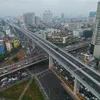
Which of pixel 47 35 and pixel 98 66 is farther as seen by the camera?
pixel 47 35

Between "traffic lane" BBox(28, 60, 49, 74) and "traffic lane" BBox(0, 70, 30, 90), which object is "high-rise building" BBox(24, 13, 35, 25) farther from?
"traffic lane" BBox(0, 70, 30, 90)

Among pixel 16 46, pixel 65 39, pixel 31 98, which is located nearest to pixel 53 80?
pixel 31 98

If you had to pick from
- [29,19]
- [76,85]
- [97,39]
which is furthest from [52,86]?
[29,19]

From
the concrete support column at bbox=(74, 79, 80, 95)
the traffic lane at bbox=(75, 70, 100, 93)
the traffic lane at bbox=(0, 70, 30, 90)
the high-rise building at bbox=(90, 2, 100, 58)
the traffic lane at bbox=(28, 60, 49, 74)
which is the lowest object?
the traffic lane at bbox=(0, 70, 30, 90)

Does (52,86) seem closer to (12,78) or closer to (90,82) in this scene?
(90,82)

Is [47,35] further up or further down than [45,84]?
further up

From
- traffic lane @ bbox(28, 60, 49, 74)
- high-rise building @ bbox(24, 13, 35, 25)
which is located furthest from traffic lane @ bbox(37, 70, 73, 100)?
A: high-rise building @ bbox(24, 13, 35, 25)

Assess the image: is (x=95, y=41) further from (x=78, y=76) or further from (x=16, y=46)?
(x=16, y=46)

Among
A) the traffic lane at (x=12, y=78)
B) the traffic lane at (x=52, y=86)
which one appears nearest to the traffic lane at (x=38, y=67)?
the traffic lane at (x=12, y=78)

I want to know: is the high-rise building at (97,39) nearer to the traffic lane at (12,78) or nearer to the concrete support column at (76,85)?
the concrete support column at (76,85)
